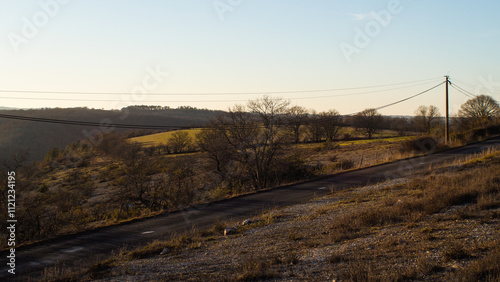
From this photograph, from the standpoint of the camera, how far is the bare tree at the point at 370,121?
71562 mm

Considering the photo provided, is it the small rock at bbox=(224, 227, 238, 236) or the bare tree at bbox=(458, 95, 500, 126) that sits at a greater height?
the bare tree at bbox=(458, 95, 500, 126)

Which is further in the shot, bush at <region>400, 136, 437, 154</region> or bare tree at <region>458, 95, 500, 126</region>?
bare tree at <region>458, 95, 500, 126</region>

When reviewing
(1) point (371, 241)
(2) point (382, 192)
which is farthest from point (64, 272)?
(2) point (382, 192)

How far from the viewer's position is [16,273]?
8375 mm

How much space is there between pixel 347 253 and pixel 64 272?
6570mm

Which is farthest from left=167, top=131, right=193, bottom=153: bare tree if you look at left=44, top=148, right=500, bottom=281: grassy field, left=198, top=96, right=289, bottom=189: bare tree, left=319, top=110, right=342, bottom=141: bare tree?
left=44, top=148, right=500, bottom=281: grassy field

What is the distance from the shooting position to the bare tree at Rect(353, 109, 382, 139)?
71562 mm

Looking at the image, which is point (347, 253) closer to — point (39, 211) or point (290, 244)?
point (290, 244)

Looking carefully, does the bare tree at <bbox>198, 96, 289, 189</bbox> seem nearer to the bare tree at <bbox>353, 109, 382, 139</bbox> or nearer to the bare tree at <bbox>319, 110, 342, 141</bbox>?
the bare tree at <bbox>319, 110, 342, 141</bbox>

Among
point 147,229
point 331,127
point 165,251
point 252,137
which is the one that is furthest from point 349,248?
point 331,127

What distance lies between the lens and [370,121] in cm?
7119

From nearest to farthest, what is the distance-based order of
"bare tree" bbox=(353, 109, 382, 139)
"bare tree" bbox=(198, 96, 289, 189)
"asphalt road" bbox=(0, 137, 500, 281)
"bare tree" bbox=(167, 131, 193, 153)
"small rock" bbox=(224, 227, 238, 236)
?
"asphalt road" bbox=(0, 137, 500, 281), "small rock" bbox=(224, 227, 238, 236), "bare tree" bbox=(198, 96, 289, 189), "bare tree" bbox=(167, 131, 193, 153), "bare tree" bbox=(353, 109, 382, 139)

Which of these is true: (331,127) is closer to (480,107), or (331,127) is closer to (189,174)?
(480,107)

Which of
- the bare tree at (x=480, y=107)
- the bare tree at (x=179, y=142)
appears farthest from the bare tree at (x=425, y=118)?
the bare tree at (x=179, y=142)
